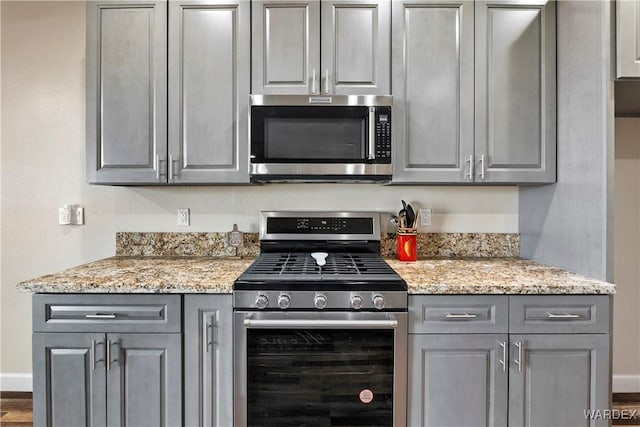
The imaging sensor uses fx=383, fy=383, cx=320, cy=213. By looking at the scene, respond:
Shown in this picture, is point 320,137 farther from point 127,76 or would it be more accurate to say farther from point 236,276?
point 127,76

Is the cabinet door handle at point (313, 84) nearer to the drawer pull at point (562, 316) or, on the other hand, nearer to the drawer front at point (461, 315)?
the drawer front at point (461, 315)

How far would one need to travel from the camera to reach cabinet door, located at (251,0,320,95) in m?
1.95

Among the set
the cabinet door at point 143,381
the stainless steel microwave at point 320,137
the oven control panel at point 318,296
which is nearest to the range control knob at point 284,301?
the oven control panel at point 318,296

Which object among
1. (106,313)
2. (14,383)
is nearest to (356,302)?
(106,313)

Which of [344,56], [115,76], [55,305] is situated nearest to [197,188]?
[115,76]

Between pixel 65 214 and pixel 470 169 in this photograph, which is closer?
pixel 470 169

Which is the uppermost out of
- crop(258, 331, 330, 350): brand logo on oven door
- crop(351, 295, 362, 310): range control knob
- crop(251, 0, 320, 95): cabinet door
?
crop(251, 0, 320, 95): cabinet door

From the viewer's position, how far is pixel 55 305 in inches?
63.5

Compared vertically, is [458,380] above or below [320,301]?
below

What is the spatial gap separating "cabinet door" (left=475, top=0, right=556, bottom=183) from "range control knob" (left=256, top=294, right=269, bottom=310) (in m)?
1.25

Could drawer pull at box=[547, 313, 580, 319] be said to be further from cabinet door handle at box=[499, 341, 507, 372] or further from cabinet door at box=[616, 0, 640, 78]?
cabinet door at box=[616, 0, 640, 78]

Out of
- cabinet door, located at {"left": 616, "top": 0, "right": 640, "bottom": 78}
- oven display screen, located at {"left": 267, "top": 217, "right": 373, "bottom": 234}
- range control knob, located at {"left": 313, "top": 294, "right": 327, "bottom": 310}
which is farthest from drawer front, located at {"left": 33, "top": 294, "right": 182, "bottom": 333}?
cabinet door, located at {"left": 616, "top": 0, "right": 640, "bottom": 78}

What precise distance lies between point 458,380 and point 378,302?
1.56 ft

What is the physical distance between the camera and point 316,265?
1.90 meters
